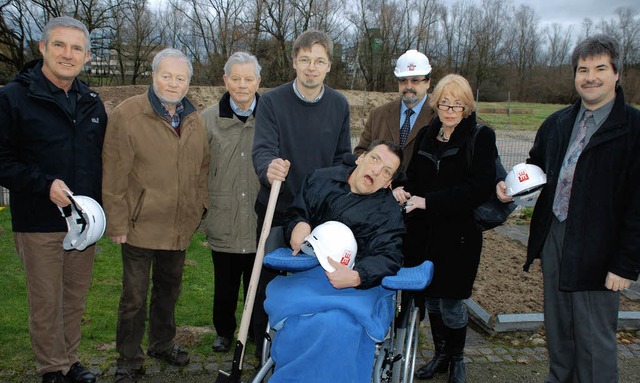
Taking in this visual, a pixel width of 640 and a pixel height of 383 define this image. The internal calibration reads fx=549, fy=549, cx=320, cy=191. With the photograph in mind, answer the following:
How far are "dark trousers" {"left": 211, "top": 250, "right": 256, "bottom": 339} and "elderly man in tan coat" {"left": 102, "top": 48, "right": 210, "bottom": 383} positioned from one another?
0.46 m

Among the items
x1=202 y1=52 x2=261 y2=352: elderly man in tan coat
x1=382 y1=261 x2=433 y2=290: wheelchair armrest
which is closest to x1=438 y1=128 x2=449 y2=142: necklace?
x1=382 y1=261 x2=433 y2=290: wheelchair armrest

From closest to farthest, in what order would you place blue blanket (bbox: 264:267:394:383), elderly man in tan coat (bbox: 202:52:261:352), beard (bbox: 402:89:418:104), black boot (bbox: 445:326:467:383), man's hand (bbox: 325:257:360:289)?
1. blue blanket (bbox: 264:267:394:383)
2. man's hand (bbox: 325:257:360:289)
3. black boot (bbox: 445:326:467:383)
4. elderly man in tan coat (bbox: 202:52:261:352)
5. beard (bbox: 402:89:418:104)

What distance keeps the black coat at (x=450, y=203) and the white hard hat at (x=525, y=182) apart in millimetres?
168

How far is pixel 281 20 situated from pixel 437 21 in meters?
18.7

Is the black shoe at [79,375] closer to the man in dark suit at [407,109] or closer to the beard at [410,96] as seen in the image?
the man in dark suit at [407,109]

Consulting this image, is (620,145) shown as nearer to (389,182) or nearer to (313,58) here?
(389,182)

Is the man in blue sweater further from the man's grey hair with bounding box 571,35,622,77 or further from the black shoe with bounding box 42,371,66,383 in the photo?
the man's grey hair with bounding box 571,35,622,77

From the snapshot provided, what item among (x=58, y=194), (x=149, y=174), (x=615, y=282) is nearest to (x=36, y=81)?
(x=58, y=194)

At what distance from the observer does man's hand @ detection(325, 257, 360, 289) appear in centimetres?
299

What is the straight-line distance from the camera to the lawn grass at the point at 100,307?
13.8 ft

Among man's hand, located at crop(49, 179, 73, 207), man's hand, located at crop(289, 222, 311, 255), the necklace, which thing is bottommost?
man's hand, located at crop(289, 222, 311, 255)

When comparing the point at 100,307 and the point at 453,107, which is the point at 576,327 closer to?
the point at 453,107

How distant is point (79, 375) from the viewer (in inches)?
149

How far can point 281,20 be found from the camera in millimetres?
44094
